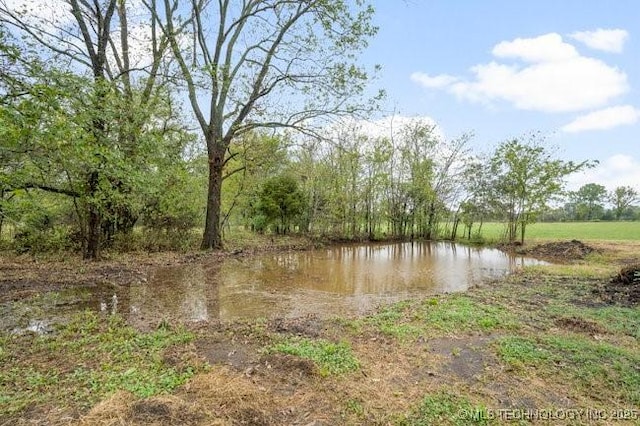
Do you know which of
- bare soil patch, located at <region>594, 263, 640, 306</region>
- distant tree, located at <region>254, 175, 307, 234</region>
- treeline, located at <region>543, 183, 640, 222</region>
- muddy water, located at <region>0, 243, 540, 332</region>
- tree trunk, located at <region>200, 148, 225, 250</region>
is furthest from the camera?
treeline, located at <region>543, 183, 640, 222</region>

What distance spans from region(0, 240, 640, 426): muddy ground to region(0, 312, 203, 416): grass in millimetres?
163

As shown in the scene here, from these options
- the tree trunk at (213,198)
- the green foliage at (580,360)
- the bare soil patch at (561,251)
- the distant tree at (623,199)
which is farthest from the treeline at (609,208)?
the green foliage at (580,360)

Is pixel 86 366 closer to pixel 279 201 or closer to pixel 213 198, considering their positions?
pixel 213 198

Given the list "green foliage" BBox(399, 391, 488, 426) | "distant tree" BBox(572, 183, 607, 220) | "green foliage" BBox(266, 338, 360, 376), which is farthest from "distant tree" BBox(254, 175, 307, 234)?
"distant tree" BBox(572, 183, 607, 220)

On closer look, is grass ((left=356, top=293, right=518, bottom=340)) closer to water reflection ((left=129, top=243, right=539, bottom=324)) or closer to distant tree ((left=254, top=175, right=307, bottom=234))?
water reflection ((left=129, top=243, right=539, bottom=324))

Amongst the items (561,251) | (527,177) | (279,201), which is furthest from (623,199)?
(279,201)

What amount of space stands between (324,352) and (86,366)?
258cm

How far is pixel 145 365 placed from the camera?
3.57 meters

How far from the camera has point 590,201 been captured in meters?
54.6

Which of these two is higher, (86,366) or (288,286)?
(86,366)

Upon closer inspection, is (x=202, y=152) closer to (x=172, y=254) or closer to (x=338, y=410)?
(x=172, y=254)

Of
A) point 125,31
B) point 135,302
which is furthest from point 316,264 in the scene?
point 125,31

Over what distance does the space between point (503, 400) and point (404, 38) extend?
1154 cm

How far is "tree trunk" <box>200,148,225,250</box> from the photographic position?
13.8 m
